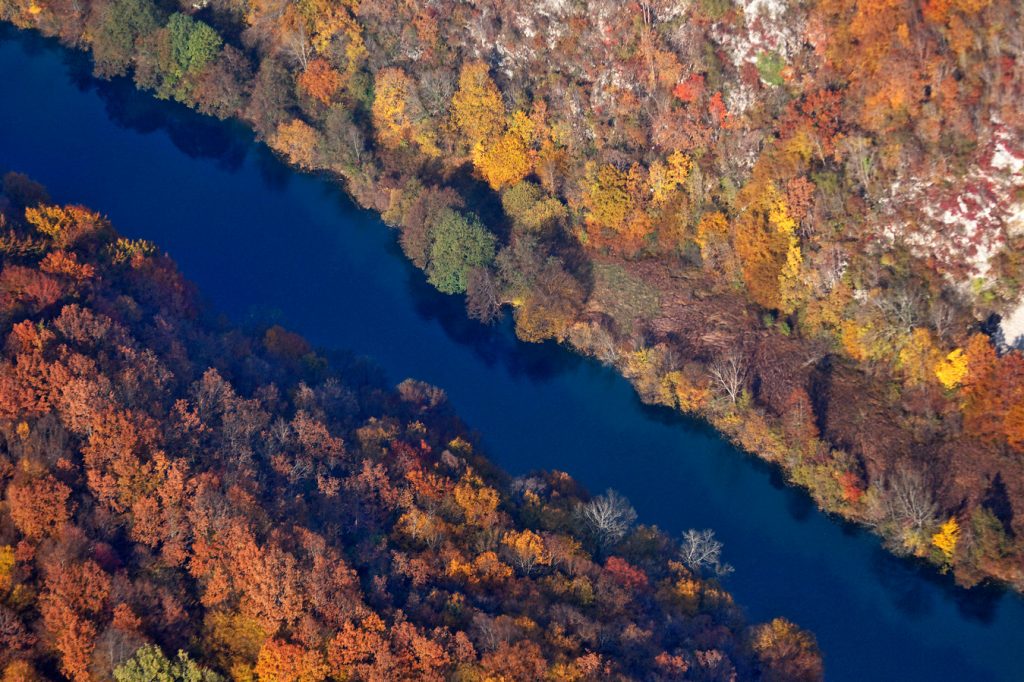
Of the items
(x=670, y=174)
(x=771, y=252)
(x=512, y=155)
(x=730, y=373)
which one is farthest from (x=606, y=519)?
(x=512, y=155)

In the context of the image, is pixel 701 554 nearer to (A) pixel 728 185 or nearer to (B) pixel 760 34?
(A) pixel 728 185

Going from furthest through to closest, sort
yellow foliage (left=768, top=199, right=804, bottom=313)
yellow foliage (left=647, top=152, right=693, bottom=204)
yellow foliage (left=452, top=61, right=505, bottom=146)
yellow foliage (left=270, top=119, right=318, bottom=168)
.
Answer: yellow foliage (left=270, top=119, right=318, bottom=168) → yellow foliage (left=452, top=61, right=505, bottom=146) → yellow foliage (left=647, top=152, right=693, bottom=204) → yellow foliage (left=768, top=199, right=804, bottom=313)

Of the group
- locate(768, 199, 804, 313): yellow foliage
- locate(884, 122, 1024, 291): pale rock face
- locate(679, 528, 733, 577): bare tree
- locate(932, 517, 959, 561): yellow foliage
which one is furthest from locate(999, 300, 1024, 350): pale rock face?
locate(679, 528, 733, 577): bare tree

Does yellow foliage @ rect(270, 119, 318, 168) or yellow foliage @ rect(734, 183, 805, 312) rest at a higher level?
yellow foliage @ rect(270, 119, 318, 168)

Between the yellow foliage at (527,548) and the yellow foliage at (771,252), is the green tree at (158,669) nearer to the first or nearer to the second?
the yellow foliage at (527,548)

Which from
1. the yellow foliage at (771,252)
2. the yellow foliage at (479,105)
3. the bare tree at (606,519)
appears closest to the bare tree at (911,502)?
the yellow foliage at (771,252)

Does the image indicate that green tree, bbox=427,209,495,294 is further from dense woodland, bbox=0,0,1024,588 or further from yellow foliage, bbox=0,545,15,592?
yellow foliage, bbox=0,545,15,592
